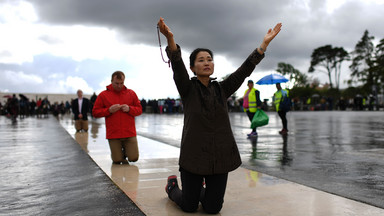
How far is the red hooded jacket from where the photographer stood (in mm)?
6238

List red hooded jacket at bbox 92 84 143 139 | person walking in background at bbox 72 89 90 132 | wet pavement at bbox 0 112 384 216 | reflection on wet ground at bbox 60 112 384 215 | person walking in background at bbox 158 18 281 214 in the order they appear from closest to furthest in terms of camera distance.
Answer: person walking in background at bbox 158 18 281 214, wet pavement at bbox 0 112 384 216, reflection on wet ground at bbox 60 112 384 215, red hooded jacket at bbox 92 84 143 139, person walking in background at bbox 72 89 90 132

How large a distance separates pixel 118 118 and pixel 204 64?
3.29 m

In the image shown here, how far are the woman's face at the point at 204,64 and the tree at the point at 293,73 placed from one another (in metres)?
78.3

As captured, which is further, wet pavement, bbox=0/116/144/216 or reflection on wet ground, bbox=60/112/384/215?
reflection on wet ground, bbox=60/112/384/215

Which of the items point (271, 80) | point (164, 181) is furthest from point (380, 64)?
point (164, 181)

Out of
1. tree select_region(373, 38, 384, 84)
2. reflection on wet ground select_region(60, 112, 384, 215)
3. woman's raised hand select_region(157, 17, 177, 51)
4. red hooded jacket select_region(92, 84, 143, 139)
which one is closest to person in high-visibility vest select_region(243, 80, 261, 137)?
reflection on wet ground select_region(60, 112, 384, 215)

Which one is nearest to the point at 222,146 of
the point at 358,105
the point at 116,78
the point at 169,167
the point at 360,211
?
the point at 360,211

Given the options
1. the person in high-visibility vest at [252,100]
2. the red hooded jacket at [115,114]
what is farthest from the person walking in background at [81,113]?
the red hooded jacket at [115,114]

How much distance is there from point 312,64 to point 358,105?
3789 centimetres

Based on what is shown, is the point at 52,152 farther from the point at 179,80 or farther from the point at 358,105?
the point at 358,105

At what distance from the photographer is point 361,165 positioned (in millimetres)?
6062

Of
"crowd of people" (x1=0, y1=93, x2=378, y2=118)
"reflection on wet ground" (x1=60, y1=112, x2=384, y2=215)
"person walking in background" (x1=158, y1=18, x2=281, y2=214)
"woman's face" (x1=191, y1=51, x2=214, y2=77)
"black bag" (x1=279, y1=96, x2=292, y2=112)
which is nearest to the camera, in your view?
"person walking in background" (x1=158, y1=18, x2=281, y2=214)

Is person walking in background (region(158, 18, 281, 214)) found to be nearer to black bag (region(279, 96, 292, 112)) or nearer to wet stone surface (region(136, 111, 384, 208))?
wet stone surface (region(136, 111, 384, 208))

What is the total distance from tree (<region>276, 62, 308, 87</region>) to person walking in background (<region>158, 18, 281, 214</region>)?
7815cm
